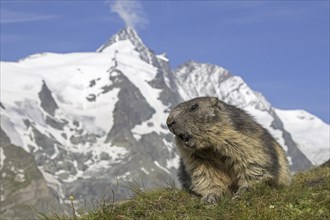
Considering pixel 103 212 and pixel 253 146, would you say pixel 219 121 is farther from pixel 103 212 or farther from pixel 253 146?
pixel 103 212

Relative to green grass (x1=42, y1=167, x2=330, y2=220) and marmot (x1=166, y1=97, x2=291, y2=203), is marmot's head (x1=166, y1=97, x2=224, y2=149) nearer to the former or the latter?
marmot (x1=166, y1=97, x2=291, y2=203)

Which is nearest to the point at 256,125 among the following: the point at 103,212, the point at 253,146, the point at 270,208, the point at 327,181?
the point at 253,146

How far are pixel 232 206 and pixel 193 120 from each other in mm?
2358

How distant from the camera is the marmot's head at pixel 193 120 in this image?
14.3 meters

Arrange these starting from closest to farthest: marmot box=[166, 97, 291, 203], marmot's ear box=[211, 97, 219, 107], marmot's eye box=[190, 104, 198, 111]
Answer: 1. marmot box=[166, 97, 291, 203]
2. marmot's eye box=[190, 104, 198, 111]
3. marmot's ear box=[211, 97, 219, 107]

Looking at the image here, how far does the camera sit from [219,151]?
47.0 ft

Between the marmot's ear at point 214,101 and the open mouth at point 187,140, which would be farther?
the marmot's ear at point 214,101

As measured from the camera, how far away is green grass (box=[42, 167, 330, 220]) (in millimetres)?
12469

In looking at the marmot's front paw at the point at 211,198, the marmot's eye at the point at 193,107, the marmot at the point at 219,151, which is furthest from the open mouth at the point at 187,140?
the marmot's front paw at the point at 211,198

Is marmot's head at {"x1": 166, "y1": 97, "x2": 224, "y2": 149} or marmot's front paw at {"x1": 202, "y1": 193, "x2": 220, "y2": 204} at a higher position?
marmot's head at {"x1": 166, "y1": 97, "x2": 224, "y2": 149}

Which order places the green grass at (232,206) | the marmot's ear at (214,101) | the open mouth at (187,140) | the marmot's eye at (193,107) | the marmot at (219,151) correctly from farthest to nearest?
1. the marmot's ear at (214,101)
2. the marmot's eye at (193,107)
3. the marmot at (219,151)
4. the open mouth at (187,140)
5. the green grass at (232,206)

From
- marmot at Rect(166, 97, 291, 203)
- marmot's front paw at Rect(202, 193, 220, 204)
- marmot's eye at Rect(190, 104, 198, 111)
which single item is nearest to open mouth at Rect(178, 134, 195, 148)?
marmot at Rect(166, 97, 291, 203)

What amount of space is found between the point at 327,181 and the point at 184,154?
136 inches

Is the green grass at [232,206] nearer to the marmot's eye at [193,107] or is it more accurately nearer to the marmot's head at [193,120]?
the marmot's head at [193,120]
